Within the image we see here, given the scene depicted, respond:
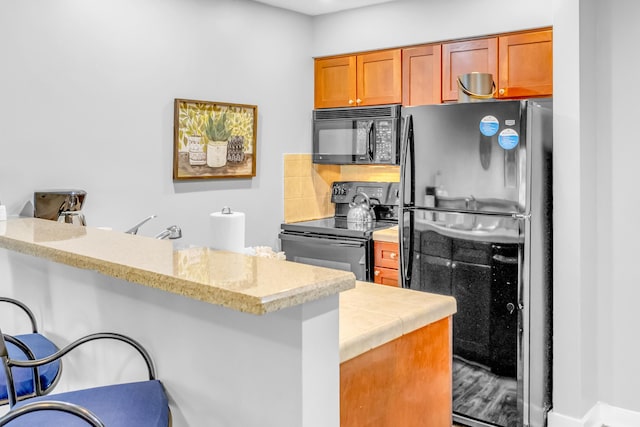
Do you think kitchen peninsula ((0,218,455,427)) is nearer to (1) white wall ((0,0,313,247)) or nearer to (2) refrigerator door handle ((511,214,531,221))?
(1) white wall ((0,0,313,247))

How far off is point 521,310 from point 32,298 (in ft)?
7.36

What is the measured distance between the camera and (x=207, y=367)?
152cm

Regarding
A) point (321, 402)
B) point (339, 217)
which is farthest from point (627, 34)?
point (321, 402)

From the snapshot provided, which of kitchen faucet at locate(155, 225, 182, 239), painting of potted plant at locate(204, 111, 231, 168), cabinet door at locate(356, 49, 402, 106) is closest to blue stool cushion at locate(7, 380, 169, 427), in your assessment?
kitchen faucet at locate(155, 225, 182, 239)

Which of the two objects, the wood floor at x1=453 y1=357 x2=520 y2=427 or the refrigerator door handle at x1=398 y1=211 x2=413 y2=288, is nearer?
the wood floor at x1=453 y1=357 x2=520 y2=427

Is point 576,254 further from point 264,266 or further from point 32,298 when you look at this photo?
point 32,298

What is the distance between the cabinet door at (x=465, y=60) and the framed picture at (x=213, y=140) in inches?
50.2

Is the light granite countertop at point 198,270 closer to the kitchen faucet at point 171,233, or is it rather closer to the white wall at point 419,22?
the kitchen faucet at point 171,233

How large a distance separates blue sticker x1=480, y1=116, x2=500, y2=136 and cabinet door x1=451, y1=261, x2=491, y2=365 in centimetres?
69

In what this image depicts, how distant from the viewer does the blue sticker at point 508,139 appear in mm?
2889

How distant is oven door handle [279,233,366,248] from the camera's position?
150 inches

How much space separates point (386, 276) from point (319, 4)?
75.0 inches

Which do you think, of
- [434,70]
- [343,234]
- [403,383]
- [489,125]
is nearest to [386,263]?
[343,234]

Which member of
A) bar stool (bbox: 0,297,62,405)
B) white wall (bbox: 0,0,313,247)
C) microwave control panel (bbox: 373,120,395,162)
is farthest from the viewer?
microwave control panel (bbox: 373,120,395,162)
